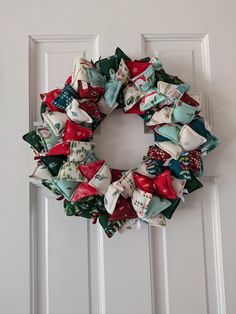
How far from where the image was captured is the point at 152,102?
895 millimetres

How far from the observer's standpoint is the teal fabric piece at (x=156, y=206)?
0.87 m

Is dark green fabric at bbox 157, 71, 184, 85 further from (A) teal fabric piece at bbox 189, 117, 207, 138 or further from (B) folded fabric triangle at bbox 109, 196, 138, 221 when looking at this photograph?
(B) folded fabric triangle at bbox 109, 196, 138, 221

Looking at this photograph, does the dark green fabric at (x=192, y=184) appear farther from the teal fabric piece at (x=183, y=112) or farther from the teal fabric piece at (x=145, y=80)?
the teal fabric piece at (x=145, y=80)

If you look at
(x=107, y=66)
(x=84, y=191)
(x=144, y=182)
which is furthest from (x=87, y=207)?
(x=107, y=66)

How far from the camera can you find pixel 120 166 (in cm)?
95

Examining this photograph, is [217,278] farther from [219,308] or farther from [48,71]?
[48,71]

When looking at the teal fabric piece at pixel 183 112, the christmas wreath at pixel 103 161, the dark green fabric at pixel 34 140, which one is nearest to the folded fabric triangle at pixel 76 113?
the christmas wreath at pixel 103 161

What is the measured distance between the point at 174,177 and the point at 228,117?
0.26 m

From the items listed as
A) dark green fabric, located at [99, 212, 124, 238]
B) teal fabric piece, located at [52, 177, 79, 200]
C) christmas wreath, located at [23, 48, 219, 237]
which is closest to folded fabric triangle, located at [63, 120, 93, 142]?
christmas wreath, located at [23, 48, 219, 237]

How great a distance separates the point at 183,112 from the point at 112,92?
189mm

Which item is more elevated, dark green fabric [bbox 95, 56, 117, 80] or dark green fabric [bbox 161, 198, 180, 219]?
dark green fabric [bbox 95, 56, 117, 80]

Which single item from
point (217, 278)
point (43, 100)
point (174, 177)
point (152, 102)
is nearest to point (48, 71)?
point (43, 100)

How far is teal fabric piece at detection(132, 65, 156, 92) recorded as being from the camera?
900mm

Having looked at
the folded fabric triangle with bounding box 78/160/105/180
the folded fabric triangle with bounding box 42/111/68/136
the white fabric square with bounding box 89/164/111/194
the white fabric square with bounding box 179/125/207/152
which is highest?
the folded fabric triangle with bounding box 42/111/68/136
